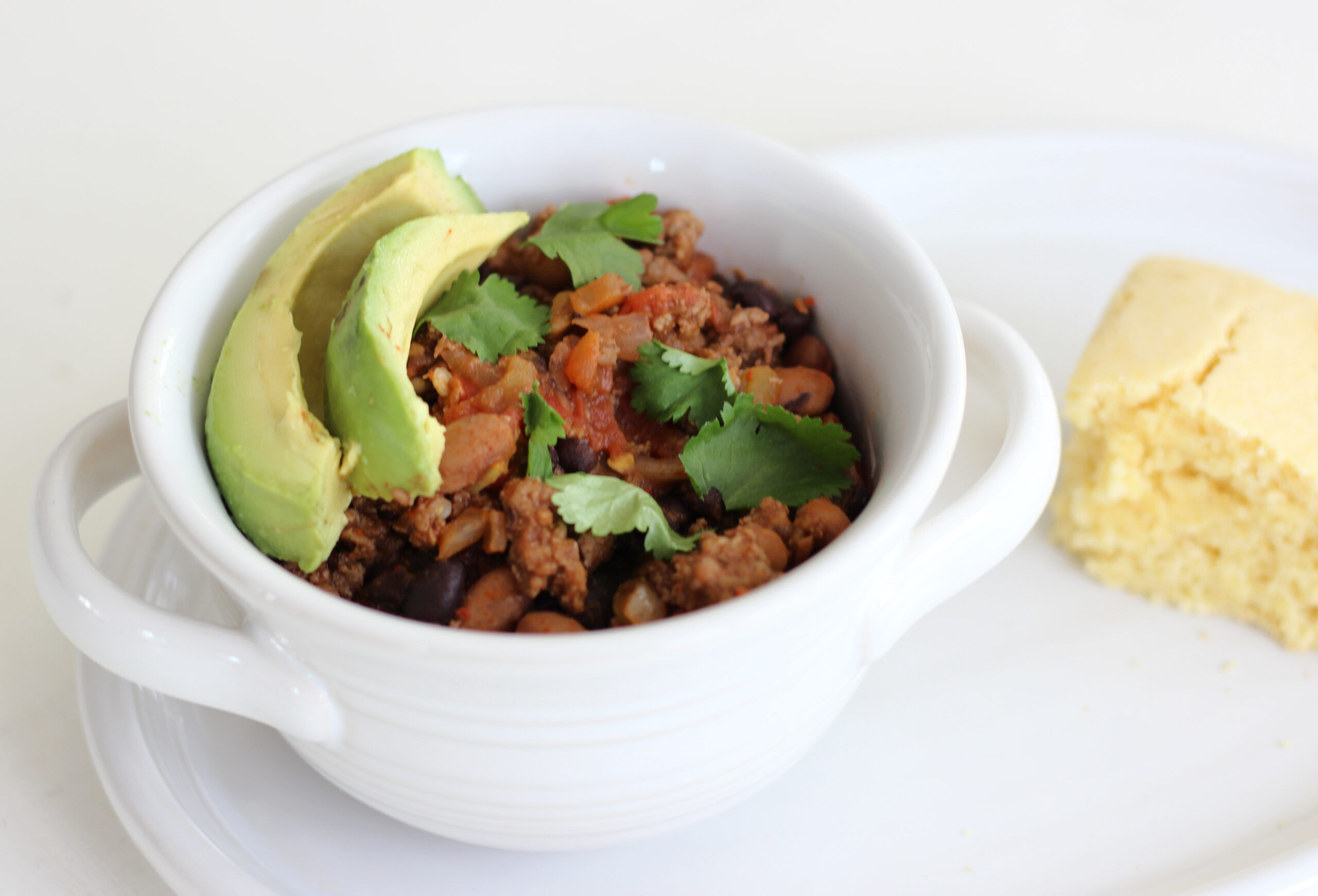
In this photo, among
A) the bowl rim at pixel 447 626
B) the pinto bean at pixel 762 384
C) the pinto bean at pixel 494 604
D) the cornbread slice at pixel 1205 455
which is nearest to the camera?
the bowl rim at pixel 447 626

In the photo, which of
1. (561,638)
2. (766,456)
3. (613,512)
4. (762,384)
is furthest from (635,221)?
(561,638)

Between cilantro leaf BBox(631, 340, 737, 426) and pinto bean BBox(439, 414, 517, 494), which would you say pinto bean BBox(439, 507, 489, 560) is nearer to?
pinto bean BBox(439, 414, 517, 494)

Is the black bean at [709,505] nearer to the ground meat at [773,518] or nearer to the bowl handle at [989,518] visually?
the ground meat at [773,518]

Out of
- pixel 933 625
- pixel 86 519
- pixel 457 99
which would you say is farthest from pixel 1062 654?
pixel 457 99

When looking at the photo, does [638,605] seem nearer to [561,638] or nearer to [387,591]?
[561,638]

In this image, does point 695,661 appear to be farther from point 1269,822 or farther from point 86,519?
point 86,519

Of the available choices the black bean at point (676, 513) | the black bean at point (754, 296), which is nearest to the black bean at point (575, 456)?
the black bean at point (676, 513)
